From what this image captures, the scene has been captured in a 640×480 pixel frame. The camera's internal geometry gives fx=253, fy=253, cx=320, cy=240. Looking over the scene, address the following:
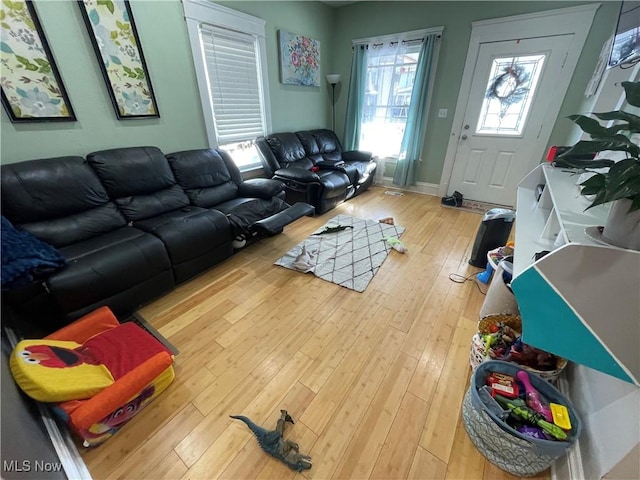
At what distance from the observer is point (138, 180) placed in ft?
6.93

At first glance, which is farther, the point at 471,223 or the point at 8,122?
the point at 471,223

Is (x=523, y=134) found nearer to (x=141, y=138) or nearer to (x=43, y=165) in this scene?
(x=141, y=138)

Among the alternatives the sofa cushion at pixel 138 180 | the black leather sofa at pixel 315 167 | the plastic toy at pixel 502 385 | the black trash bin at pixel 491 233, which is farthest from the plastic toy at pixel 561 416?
the sofa cushion at pixel 138 180

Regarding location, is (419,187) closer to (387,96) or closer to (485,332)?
(387,96)

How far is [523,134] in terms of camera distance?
323 cm

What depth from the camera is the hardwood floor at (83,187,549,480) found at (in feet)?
3.45

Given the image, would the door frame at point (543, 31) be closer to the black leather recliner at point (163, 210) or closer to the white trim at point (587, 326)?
the white trim at point (587, 326)


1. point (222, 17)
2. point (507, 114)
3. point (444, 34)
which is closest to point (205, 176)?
point (222, 17)

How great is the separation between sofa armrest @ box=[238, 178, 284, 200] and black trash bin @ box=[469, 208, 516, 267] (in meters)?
1.97

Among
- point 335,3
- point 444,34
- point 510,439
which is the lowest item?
point 510,439

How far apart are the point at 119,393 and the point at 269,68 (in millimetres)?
3649

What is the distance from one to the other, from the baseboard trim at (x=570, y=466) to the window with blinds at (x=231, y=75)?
3.48m

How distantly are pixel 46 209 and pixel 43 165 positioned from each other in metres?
0.30

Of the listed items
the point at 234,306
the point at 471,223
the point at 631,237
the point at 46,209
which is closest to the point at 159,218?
the point at 46,209
